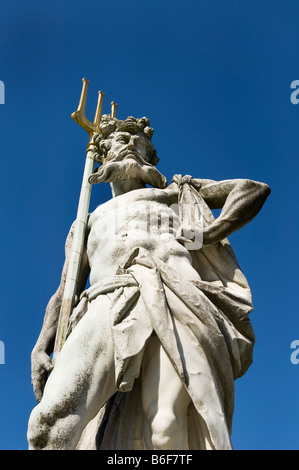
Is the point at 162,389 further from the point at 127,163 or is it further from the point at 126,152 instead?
the point at 126,152

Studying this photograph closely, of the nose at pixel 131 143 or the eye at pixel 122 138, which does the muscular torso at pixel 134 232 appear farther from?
the eye at pixel 122 138

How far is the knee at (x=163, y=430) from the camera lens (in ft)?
12.6

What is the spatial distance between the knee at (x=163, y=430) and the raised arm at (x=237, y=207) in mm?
2116

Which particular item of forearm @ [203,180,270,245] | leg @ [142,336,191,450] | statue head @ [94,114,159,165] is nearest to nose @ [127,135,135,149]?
statue head @ [94,114,159,165]

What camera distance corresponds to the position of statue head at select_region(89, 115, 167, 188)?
19.9 feet

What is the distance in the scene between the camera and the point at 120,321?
421 cm

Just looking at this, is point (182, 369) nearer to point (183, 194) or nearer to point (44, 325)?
point (44, 325)

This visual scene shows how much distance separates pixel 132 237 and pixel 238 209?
1.26 m

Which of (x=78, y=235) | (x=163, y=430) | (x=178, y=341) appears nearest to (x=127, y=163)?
(x=78, y=235)

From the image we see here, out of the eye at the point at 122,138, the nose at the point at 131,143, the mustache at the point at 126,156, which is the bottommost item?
the mustache at the point at 126,156

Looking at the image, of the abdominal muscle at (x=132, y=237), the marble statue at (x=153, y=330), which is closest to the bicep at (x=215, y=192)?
the marble statue at (x=153, y=330)

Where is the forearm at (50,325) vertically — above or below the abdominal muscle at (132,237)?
below

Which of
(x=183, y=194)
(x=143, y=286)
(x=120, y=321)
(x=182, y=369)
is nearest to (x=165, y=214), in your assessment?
(x=183, y=194)

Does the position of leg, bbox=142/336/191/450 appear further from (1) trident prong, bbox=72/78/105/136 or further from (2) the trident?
(1) trident prong, bbox=72/78/105/136
